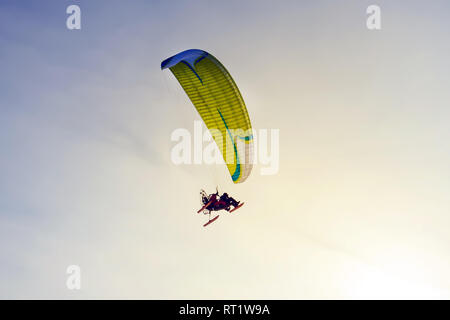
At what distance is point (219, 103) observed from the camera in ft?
111

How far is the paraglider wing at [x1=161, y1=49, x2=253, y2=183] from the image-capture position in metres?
32.9

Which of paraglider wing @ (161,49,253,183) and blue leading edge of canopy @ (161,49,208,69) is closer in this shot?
blue leading edge of canopy @ (161,49,208,69)

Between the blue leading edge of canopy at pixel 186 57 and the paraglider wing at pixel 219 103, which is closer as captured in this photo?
the blue leading edge of canopy at pixel 186 57

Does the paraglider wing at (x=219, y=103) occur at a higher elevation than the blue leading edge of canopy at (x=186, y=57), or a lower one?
lower

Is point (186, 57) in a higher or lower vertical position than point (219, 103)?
higher

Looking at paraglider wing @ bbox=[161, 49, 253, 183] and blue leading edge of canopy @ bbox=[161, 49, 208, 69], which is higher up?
blue leading edge of canopy @ bbox=[161, 49, 208, 69]

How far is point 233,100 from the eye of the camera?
3297 centimetres

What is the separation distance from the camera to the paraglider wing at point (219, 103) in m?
32.9
